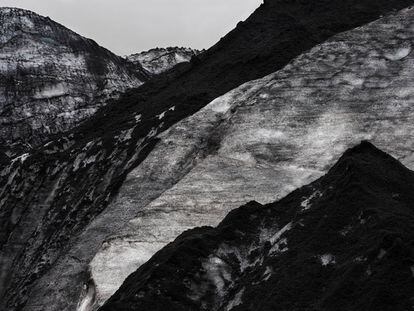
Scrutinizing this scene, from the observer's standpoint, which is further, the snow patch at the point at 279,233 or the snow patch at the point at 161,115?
the snow patch at the point at 161,115

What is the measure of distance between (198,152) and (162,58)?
251 ft

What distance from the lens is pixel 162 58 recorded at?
10594 centimetres

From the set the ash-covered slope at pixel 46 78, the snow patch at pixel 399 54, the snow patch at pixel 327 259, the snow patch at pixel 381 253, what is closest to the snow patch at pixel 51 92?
the ash-covered slope at pixel 46 78

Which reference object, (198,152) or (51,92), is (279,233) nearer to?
(198,152)

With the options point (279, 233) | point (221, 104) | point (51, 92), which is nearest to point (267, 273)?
point (279, 233)

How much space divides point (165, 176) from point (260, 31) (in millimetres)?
22244

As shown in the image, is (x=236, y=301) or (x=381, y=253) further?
(x=236, y=301)

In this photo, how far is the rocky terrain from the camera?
2536 cm

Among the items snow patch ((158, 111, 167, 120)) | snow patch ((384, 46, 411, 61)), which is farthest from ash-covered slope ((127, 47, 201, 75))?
snow patch ((384, 46, 411, 61))

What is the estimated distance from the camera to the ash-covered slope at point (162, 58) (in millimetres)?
102438

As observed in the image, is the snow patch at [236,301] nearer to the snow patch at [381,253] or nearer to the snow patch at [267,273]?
the snow patch at [267,273]

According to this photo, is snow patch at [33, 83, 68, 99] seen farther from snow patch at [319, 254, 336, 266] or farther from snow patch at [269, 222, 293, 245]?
snow patch at [319, 254, 336, 266]

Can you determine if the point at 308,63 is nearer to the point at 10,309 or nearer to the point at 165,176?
the point at 165,176

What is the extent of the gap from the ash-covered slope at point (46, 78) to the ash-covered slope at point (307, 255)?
48.2 meters
